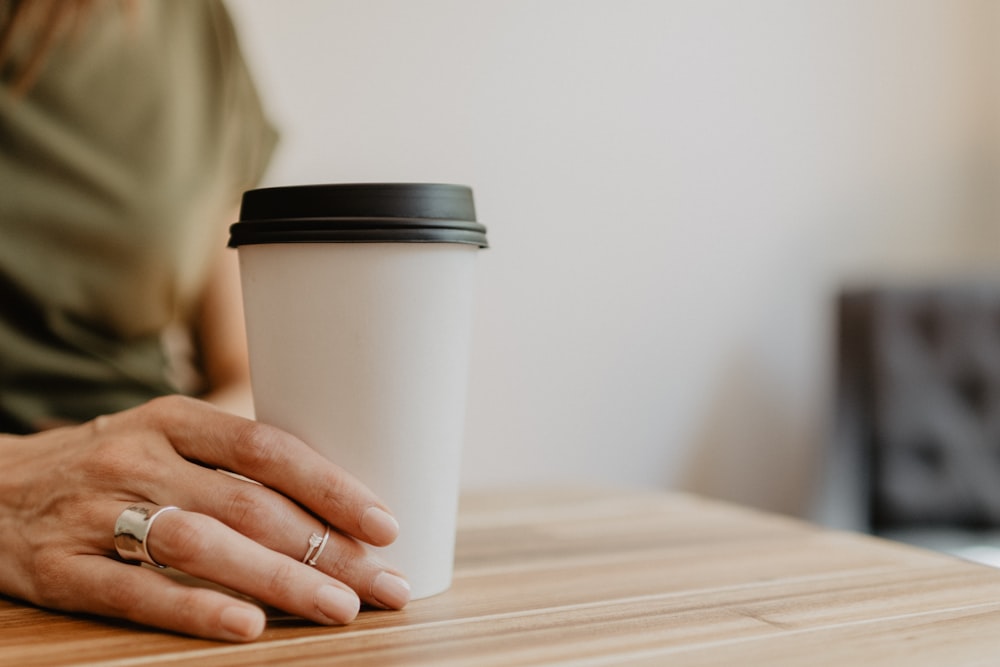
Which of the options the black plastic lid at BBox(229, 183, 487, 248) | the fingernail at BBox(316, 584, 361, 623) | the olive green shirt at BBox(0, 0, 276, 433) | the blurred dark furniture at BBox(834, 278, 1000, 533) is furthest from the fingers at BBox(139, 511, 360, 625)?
the blurred dark furniture at BBox(834, 278, 1000, 533)

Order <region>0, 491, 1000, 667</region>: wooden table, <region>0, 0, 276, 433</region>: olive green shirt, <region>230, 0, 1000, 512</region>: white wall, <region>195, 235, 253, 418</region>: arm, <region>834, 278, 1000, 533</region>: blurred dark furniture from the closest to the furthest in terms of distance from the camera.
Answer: <region>0, 491, 1000, 667</region>: wooden table
<region>0, 0, 276, 433</region>: olive green shirt
<region>195, 235, 253, 418</region>: arm
<region>230, 0, 1000, 512</region>: white wall
<region>834, 278, 1000, 533</region>: blurred dark furniture

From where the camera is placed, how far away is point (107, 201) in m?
1.13

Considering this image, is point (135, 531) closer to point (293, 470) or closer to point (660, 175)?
point (293, 470)

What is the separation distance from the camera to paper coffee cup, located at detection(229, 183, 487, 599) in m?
0.55

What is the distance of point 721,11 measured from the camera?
211cm

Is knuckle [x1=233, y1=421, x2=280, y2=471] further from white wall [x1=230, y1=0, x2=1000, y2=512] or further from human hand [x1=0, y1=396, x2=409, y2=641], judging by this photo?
white wall [x1=230, y1=0, x2=1000, y2=512]

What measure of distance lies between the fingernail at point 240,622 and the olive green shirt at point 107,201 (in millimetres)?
700

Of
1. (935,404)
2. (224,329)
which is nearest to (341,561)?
(224,329)

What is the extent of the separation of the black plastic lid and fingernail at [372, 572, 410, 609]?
21 centimetres

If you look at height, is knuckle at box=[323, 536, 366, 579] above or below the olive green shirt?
below

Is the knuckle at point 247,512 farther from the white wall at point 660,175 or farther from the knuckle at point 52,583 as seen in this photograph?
the white wall at point 660,175

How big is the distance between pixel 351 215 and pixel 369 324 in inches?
2.6

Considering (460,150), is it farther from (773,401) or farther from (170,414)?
(170,414)

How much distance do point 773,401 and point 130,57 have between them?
1.65 meters
